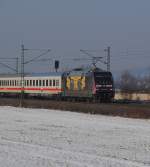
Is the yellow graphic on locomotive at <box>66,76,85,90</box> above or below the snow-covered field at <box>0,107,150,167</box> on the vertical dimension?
above

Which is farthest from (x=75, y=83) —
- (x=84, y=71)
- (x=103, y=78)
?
(x=103, y=78)

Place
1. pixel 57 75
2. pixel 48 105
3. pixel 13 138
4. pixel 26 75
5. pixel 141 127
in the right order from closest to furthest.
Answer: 1. pixel 13 138
2. pixel 141 127
3. pixel 48 105
4. pixel 57 75
5. pixel 26 75

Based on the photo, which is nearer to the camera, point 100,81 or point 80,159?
point 80,159

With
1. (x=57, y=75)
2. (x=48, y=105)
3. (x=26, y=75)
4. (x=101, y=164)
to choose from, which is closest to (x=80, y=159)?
(x=101, y=164)

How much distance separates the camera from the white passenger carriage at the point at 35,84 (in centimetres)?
5481

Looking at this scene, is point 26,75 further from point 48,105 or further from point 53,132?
point 53,132

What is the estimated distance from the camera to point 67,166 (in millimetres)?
11773

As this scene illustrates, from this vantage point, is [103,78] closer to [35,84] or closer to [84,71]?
[84,71]

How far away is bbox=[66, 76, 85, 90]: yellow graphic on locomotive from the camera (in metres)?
49.3

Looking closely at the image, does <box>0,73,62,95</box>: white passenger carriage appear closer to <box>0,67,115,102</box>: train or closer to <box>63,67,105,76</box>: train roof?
<box>0,67,115,102</box>: train

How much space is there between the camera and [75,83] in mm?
50562

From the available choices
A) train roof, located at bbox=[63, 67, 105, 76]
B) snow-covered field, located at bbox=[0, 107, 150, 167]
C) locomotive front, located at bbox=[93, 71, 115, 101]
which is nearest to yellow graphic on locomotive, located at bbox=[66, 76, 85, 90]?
train roof, located at bbox=[63, 67, 105, 76]

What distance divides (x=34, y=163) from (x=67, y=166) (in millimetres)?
878

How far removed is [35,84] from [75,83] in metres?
10.6
